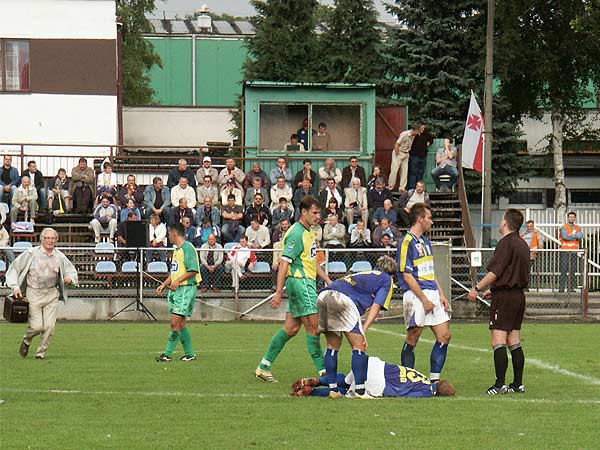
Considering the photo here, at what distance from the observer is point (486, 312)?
26.8 meters

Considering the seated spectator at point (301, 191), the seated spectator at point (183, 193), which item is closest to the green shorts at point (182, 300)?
the seated spectator at point (183, 193)

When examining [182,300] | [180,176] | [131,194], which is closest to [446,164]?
[180,176]

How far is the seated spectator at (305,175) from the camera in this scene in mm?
30203

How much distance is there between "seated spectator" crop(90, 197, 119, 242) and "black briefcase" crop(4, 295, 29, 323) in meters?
12.3

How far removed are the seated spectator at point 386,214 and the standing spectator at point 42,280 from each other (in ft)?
41.7

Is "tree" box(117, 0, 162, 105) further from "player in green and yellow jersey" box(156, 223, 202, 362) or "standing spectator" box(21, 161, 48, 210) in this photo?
"player in green and yellow jersey" box(156, 223, 202, 362)

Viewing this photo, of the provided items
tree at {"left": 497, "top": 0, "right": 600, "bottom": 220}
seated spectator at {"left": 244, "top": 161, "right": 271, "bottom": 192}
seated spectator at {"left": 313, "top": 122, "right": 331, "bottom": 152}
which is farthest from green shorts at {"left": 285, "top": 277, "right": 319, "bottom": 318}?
tree at {"left": 497, "top": 0, "right": 600, "bottom": 220}

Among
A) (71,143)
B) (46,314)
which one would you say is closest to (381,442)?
(46,314)

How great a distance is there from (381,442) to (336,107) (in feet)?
82.2

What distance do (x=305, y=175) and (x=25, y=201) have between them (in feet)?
22.5

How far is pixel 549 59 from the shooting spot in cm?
4047

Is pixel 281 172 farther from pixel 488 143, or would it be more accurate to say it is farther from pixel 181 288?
pixel 181 288

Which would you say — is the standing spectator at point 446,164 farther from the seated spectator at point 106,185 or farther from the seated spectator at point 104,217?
the seated spectator at point 104,217

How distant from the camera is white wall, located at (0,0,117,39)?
37.2 m
